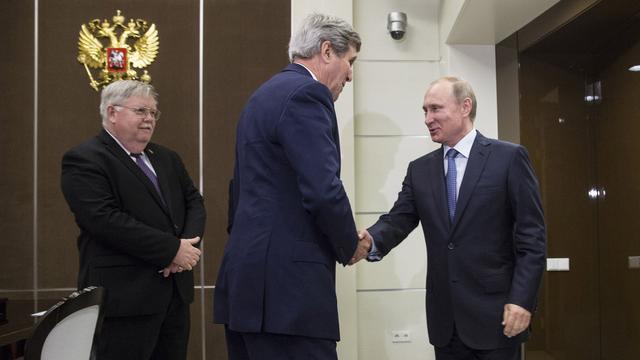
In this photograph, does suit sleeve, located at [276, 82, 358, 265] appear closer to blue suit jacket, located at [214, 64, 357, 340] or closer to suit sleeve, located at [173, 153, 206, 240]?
blue suit jacket, located at [214, 64, 357, 340]

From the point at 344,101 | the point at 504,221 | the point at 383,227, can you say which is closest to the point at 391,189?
the point at 344,101

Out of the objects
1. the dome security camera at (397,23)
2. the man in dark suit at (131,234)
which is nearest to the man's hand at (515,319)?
the man in dark suit at (131,234)

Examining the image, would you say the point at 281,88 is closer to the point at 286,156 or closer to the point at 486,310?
the point at 286,156

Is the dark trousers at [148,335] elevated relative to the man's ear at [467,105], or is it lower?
lower

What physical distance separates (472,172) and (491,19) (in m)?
1.51

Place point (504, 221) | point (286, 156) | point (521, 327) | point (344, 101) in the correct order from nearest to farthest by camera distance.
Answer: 1. point (286, 156)
2. point (521, 327)
3. point (504, 221)
4. point (344, 101)

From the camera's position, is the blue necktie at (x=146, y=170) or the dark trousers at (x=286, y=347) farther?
the blue necktie at (x=146, y=170)

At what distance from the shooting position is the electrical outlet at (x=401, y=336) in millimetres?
3721

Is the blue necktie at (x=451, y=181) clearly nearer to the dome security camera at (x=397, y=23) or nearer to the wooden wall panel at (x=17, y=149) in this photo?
the dome security camera at (x=397, y=23)

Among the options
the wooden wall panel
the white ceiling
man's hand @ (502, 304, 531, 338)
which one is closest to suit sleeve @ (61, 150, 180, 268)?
man's hand @ (502, 304, 531, 338)

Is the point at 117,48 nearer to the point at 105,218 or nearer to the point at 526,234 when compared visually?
the point at 105,218

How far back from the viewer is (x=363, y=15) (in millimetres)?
3812

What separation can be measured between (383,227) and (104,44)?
2493mm

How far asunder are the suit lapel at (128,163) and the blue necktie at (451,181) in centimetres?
124
